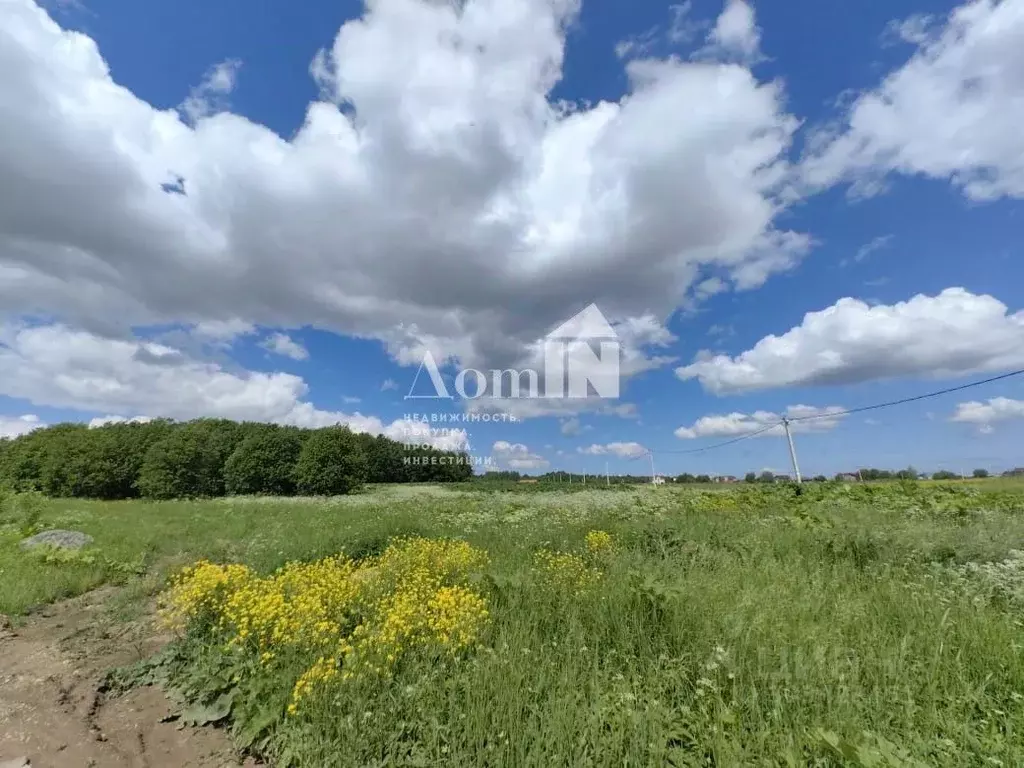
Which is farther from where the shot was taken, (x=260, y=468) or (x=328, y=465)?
(x=260, y=468)

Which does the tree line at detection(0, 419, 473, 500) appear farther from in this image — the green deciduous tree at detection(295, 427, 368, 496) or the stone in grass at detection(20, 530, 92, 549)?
the stone in grass at detection(20, 530, 92, 549)

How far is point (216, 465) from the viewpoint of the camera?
151 ft

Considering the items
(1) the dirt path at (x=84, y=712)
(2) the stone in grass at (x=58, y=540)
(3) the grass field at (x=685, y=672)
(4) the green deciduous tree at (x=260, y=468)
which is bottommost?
(1) the dirt path at (x=84, y=712)

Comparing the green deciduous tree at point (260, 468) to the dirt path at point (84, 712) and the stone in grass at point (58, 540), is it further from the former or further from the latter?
the dirt path at point (84, 712)

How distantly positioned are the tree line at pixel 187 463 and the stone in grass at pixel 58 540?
2886cm

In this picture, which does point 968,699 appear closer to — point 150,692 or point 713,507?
point 150,692

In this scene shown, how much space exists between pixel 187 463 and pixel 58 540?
37.2 m

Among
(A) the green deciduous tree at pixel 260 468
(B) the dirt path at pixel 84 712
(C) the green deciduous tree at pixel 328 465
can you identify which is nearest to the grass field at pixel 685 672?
(B) the dirt path at pixel 84 712

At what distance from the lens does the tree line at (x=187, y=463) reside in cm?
4159

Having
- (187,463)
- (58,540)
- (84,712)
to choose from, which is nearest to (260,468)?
(187,463)

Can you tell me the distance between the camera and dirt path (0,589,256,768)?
369cm

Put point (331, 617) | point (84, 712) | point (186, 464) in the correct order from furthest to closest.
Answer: point (186, 464), point (331, 617), point (84, 712)

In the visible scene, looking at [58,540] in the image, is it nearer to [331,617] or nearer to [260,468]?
[331,617]

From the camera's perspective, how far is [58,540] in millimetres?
11234
